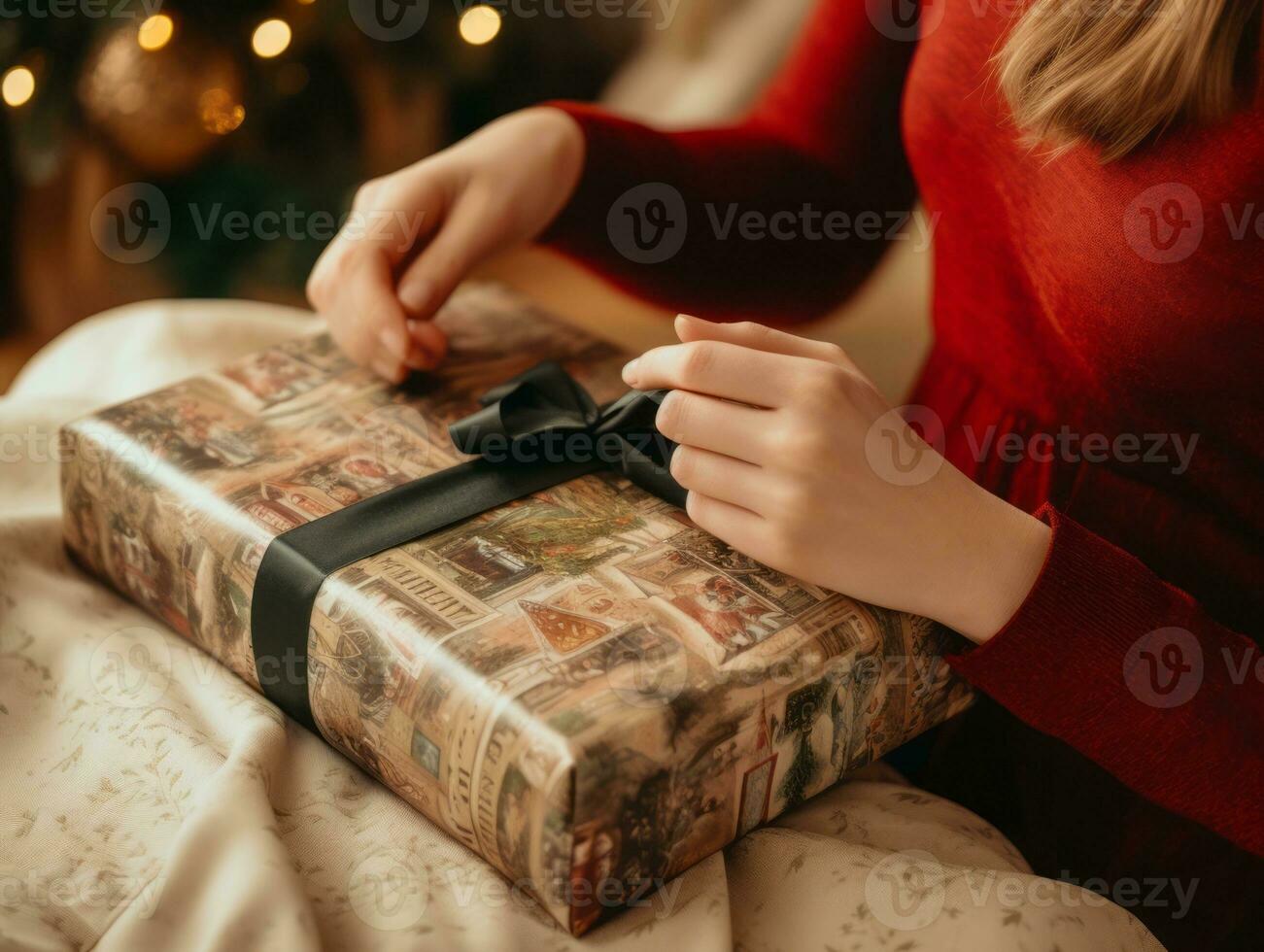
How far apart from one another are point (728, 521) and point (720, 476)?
1.0 inches

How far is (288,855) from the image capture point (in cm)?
52

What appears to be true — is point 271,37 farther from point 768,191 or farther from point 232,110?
point 768,191

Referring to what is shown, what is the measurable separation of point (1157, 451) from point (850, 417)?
262 mm

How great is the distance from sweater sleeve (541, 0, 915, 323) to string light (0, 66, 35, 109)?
0.70 metres

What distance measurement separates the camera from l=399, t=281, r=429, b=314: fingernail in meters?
0.80

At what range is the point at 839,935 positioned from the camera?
1.72ft

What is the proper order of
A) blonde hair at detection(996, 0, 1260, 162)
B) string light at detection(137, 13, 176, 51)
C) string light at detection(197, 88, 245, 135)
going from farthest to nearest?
string light at detection(197, 88, 245, 135) → string light at detection(137, 13, 176, 51) → blonde hair at detection(996, 0, 1260, 162)

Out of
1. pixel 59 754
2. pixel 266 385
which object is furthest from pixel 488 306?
pixel 59 754

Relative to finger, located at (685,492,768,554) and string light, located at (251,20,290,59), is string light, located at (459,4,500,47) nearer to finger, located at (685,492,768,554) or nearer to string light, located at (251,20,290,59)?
string light, located at (251,20,290,59)

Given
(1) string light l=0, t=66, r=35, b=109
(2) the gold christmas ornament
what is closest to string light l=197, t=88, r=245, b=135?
(2) the gold christmas ornament

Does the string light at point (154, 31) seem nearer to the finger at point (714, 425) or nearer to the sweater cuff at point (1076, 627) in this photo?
the finger at point (714, 425)

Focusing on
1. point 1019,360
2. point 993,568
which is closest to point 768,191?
point 1019,360

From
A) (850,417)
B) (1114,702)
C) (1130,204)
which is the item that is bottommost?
(1114,702)

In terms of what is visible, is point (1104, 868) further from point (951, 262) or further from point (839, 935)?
point (951, 262)
